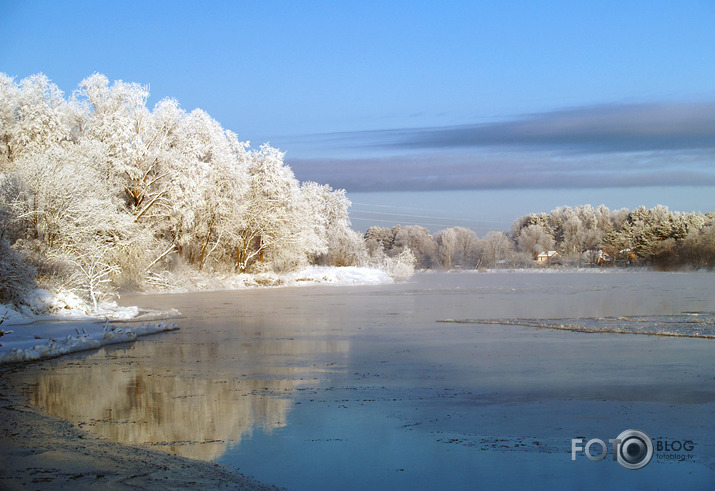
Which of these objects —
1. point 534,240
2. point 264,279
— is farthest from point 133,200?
point 534,240

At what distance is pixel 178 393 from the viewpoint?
32.8 feet

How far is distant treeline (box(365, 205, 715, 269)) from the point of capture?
9275 cm

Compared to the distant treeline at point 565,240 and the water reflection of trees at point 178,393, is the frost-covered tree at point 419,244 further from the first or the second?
the water reflection of trees at point 178,393

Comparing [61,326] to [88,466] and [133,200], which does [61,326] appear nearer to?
[88,466]

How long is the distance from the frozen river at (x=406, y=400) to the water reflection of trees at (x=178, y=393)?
3 centimetres

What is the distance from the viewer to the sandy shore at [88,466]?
5.80m

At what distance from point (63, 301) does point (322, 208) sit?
51462 mm

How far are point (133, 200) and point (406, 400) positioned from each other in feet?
112

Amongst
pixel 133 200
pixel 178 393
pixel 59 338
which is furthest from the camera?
pixel 133 200

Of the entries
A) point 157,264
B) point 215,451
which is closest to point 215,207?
point 157,264

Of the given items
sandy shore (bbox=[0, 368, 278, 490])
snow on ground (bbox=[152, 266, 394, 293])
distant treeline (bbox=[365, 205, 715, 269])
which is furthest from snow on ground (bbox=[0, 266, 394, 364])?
distant treeline (bbox=[365, 205, 715, 269])

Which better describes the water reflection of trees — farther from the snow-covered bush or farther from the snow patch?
the snow-covered bush

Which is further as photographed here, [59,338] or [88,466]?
[59,338]

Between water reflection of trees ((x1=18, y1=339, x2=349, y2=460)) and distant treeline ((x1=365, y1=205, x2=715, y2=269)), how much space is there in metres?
86.3
